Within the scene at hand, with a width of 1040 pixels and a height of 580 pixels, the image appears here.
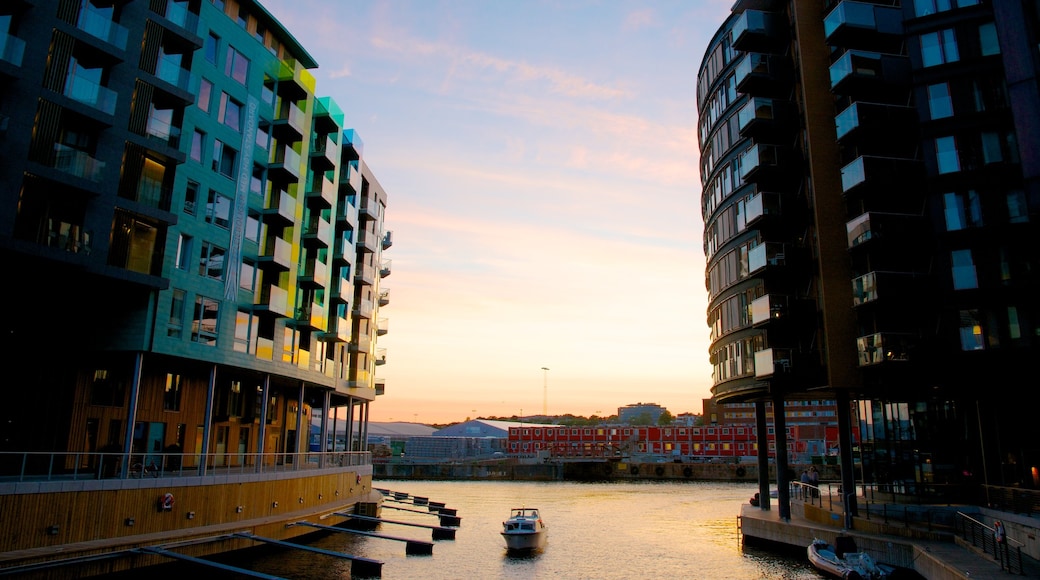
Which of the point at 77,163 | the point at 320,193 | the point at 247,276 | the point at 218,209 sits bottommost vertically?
the point at 247,276

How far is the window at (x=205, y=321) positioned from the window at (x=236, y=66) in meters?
14.7

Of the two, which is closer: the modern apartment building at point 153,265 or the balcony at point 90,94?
the modern apartment building at point 153,265

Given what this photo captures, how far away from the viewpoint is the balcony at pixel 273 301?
143 ft

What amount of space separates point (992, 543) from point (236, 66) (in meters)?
47.4

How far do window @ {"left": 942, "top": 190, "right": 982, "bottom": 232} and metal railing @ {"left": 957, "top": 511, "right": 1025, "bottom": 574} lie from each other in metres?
15.5

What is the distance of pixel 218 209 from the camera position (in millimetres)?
40781

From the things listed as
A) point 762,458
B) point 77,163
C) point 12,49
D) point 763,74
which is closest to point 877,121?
point 763,74

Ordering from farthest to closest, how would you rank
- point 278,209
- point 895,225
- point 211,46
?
point 278,209, point 211,46, point 895,225

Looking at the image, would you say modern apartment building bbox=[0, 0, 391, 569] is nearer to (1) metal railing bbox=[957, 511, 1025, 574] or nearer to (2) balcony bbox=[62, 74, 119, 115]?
(2) balcony bbox=[62, 74, 119, 115]

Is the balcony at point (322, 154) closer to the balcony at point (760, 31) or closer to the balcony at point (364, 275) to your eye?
the balcony at point (364, 275)

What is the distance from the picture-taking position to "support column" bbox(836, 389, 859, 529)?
120 ft

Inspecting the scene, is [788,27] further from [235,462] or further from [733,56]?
[235,462]

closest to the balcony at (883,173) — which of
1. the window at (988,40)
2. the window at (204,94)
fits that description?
the window at (988,40)

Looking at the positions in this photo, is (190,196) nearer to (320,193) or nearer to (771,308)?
(320,193)
